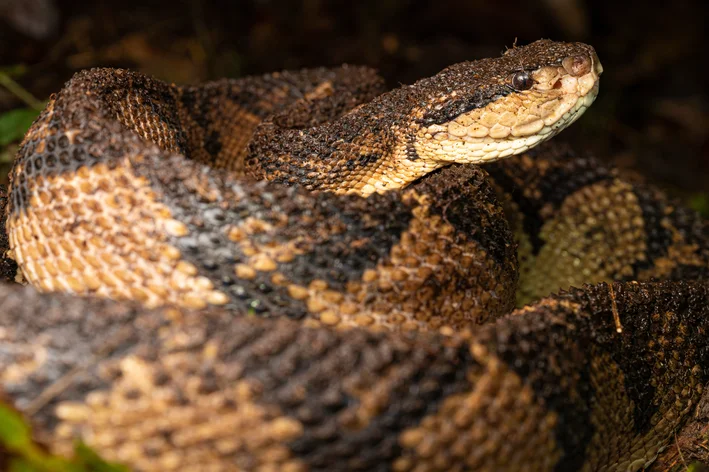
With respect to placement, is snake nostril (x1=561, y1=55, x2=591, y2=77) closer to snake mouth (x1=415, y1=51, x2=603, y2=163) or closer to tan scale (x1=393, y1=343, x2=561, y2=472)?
snake mouth (x1=415, y1=51, x2=603, y2=163)

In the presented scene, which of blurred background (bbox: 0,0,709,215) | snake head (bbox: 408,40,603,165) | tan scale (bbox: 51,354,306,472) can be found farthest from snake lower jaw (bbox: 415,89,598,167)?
blurred background (bbox: 0,0,709,215)

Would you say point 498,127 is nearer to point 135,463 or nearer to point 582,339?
point 582,339

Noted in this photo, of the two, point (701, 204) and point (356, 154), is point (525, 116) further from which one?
point (701, 204)

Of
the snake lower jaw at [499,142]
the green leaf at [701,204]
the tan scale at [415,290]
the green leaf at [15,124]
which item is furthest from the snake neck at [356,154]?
the green leaf at [701,204]

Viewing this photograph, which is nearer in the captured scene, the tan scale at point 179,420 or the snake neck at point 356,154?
the tan scale at point 179,420

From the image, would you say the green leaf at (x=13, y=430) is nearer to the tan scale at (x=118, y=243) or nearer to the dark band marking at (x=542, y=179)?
the tan scale at (x=118, y=243)

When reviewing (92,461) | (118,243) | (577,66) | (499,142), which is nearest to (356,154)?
(499,142)
